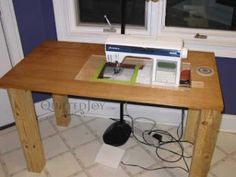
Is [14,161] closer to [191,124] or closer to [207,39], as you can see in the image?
[191,124]

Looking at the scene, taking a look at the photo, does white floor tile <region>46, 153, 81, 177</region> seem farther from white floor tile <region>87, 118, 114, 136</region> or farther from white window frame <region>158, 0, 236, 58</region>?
Answer: white window frame <region>158, 0, 236, 58</region>

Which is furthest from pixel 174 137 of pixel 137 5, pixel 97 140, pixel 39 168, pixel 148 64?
pixel 137 5

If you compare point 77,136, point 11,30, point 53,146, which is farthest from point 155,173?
point 11,30

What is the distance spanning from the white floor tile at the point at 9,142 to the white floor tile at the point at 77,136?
1.22 feet

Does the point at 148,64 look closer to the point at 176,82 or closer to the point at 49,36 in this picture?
the point at 176,82

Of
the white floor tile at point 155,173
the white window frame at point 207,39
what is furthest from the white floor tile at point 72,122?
the white window frame at point 207,39

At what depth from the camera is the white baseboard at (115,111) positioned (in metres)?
2.21

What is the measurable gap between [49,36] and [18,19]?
0.83ft

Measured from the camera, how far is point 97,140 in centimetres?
213

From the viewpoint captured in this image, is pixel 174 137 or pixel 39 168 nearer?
pixel 39 168

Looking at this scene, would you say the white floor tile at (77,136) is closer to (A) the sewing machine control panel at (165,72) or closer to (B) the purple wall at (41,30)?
(B) the purple wall at (41,30)

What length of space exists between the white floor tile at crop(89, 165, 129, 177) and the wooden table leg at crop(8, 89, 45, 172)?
1.18 ft

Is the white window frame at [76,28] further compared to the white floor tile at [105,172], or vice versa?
the white window frame at [76,28]

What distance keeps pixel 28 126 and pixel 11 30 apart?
733 mm
